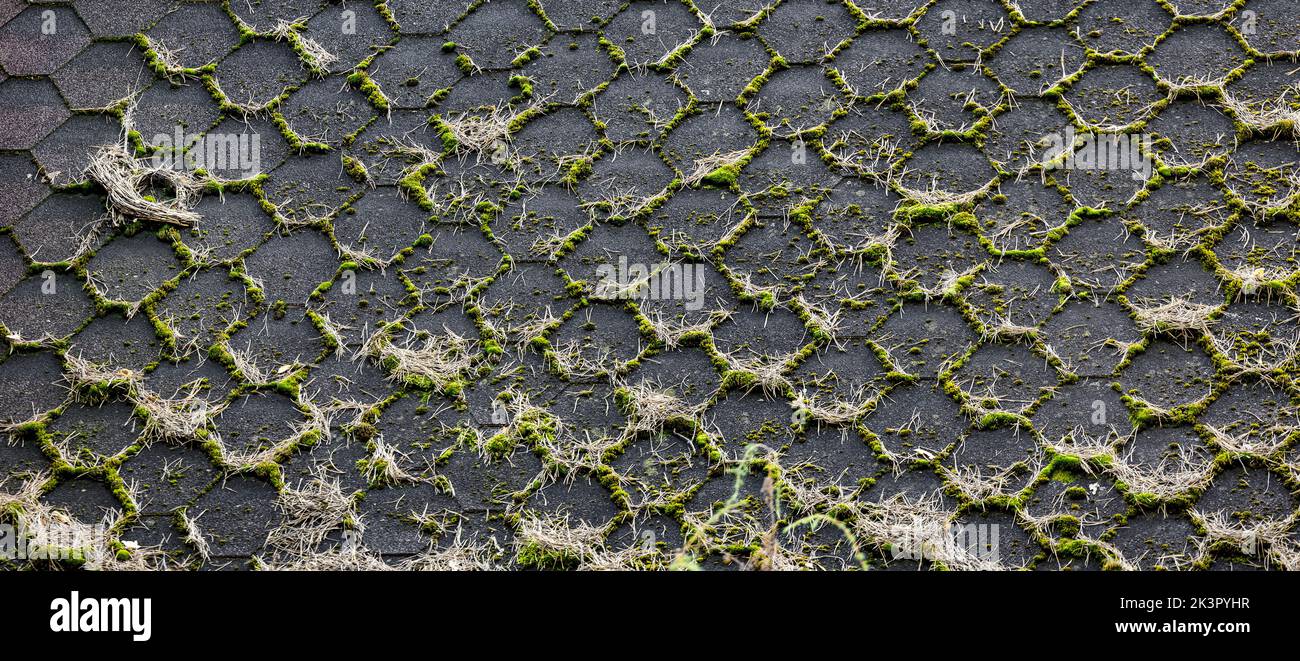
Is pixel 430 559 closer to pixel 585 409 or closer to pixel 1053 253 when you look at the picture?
pixel 585 409

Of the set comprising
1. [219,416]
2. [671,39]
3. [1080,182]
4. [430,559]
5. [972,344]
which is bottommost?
[430,559]

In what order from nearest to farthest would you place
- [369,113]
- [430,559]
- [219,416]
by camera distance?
1. [430,559]
2. [219,416]
3. [369,113]

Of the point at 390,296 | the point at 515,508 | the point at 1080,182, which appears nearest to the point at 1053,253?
the point at 1080,182

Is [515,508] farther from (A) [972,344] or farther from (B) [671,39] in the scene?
(B) [671,39]

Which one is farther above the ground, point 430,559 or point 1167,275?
point 1167,275

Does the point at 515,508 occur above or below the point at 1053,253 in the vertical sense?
below

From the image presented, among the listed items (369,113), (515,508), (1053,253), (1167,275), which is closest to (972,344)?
(1053,253)

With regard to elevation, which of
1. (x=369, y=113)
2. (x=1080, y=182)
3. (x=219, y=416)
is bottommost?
(x=219, y=416)

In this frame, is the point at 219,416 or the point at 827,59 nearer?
the point at 219,416

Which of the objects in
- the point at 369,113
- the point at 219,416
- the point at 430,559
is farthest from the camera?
the point at 369,113
